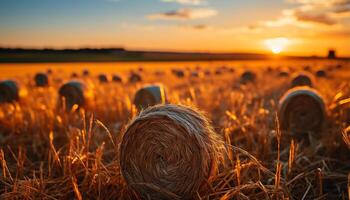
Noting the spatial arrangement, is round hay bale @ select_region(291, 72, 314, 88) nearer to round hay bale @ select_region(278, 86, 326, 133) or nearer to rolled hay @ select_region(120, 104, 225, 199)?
round hay bale @ select_region(278, 86, 326, 133)

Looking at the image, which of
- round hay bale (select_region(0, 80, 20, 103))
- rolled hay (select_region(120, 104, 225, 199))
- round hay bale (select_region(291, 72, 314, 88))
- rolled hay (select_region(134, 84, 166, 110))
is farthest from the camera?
round hay bale (select_region(291, 72, 314, 88))

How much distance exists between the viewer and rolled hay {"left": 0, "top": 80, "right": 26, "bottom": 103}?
12719 millimetres

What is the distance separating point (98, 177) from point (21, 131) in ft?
13.5

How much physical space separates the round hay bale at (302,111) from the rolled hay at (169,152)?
435cm

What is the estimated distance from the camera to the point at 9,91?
1274 cm

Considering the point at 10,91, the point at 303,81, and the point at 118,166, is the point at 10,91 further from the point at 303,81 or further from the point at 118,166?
the point at 303,81

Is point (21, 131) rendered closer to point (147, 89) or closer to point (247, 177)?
point (147, 89)

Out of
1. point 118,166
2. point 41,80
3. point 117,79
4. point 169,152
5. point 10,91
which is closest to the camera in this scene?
point 169,152

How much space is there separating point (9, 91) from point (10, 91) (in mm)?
54

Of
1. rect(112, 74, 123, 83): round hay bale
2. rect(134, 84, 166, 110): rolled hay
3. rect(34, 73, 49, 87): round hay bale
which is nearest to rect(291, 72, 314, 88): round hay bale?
rect(134, 84, 166, 110): rolled hay

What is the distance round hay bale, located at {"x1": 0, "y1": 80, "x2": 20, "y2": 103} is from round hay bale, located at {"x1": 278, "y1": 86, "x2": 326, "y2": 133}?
31.3ft

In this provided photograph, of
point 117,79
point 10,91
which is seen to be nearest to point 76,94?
point 10,91

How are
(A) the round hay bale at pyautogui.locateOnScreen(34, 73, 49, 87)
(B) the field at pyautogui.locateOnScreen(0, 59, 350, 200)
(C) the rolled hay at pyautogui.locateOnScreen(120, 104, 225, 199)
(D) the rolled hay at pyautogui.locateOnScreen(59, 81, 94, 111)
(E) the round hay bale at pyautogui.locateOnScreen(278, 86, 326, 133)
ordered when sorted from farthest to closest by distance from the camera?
(A) the round hay bale at pyautogui.locateOnScreen(34, 73, 49, 87) < (D) the rolled hay at pyautogui.locateOnScreen(59, 81, 94, 111) < (E) the round hay bale at pyautogui.locateOnScreen(278, 86, 326, 133) < (B) the field at pyautogui.locateOnScreen(0, 59, 350, 200) < (C) the rolled hay at pyautogui.locateOnScreen(120, 104, 225, 199)

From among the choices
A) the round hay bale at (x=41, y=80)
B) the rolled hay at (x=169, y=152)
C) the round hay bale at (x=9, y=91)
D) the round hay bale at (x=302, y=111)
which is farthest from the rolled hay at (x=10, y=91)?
the rolled hay at (x=169, y=152)
